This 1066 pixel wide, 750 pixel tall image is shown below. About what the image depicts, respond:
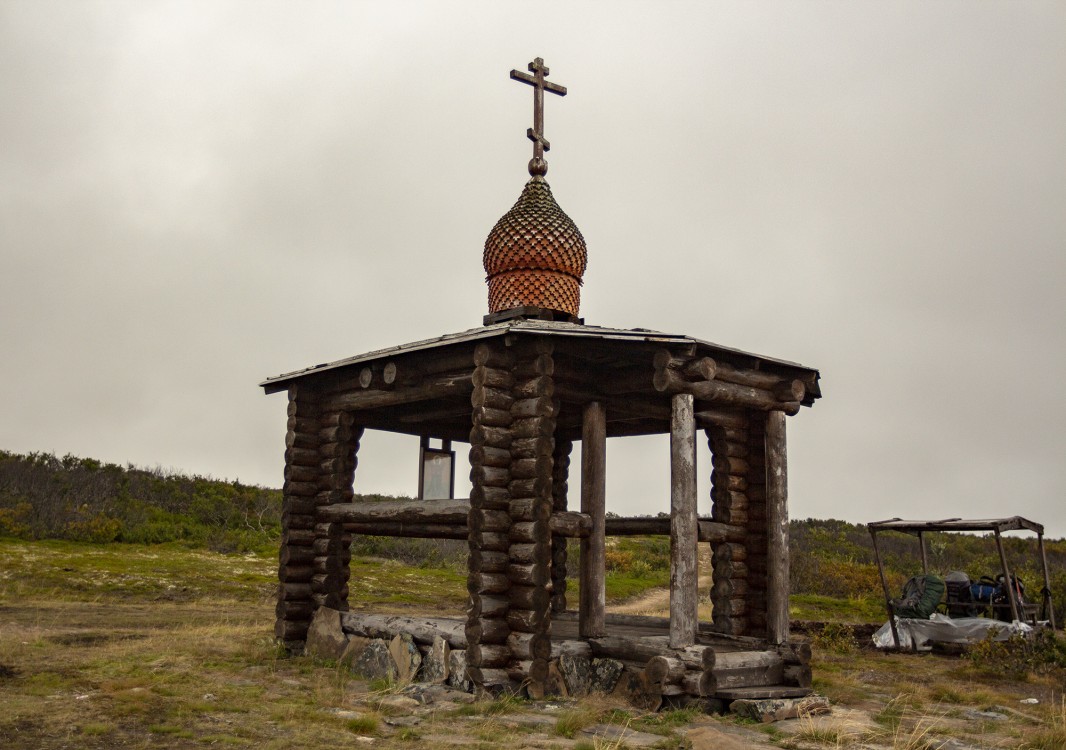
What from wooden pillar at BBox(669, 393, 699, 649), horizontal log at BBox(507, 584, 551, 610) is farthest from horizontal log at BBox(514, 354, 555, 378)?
horizontal log at BBox(507, 584, 551, 610)

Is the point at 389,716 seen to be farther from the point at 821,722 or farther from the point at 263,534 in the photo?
the point at 263,534

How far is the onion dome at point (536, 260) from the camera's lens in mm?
13711

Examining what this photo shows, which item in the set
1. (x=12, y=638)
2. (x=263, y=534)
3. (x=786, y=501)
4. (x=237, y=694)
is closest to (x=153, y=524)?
(x=263, y=534)

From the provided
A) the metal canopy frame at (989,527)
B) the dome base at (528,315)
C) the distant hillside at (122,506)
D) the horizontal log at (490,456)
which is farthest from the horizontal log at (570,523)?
the distant hillside at (122,506)

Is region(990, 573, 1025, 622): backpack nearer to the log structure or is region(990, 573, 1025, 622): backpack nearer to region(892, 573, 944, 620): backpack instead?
region(892, 573, 944, 620): backpack

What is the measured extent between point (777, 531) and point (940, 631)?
7984mm

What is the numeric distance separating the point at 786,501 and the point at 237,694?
287 inches

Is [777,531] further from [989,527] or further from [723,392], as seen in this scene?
[989,527]

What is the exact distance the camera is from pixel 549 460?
10930mm

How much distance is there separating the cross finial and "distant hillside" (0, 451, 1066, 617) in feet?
50.4

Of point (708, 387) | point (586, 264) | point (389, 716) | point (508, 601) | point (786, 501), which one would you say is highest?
point (586, 264)

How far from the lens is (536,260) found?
45.0 feet

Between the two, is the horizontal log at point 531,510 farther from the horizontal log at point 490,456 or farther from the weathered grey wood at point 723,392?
the weathered grey wood at point 723,392

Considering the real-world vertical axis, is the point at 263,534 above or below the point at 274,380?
below
